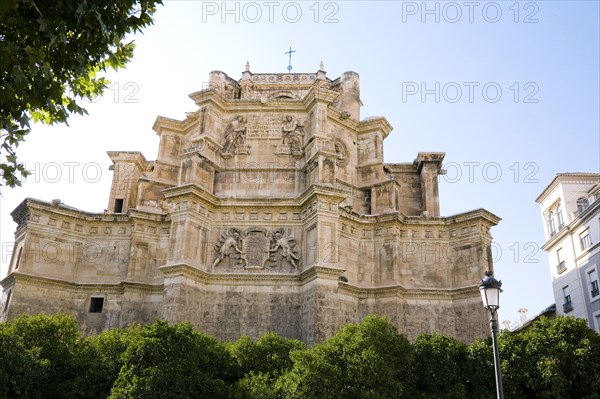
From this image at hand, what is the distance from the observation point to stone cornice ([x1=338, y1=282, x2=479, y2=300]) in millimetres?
22625

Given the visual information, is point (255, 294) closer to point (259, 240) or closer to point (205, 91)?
point (259, 240)

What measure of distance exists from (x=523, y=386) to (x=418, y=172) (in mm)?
14272

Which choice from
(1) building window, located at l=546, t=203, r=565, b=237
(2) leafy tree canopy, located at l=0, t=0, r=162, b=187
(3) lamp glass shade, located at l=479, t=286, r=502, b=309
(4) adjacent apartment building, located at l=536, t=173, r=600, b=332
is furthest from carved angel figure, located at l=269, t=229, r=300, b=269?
(1) building window, located at l=546, t=203, r=565, b=237

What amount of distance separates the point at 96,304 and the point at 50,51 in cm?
1749

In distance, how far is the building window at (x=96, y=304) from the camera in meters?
22.9

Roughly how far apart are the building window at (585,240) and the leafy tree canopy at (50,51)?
27.9 meters

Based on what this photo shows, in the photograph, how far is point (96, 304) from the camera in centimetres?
2303

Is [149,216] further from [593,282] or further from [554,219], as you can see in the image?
→ [554,219]

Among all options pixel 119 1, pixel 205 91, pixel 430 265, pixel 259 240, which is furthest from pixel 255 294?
pixel 119 1

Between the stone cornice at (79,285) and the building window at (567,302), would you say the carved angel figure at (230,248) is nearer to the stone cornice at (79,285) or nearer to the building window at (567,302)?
the stone cornice at (79,285)

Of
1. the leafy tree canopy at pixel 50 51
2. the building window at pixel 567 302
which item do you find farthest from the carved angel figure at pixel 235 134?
the building window at pixel 567 302

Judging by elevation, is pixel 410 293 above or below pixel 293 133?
below

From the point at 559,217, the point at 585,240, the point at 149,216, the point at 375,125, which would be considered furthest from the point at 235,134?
the point at 559,217

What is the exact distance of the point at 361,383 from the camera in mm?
14133
